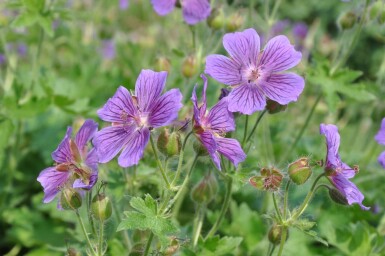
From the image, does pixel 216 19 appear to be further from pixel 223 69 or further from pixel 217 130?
pixel 217 130

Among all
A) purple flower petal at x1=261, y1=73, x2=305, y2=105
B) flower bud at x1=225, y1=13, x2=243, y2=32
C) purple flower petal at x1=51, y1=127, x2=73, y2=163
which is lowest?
purple flower petal at x1=51, y1=127, x2=73, y2=163

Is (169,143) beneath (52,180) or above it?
above

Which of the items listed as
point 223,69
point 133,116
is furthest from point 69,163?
A: point 223,69

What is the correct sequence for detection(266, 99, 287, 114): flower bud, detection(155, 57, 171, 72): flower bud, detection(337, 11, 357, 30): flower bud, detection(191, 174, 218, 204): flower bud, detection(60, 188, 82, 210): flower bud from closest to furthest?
detection(60, 188, 82, 210): flower bud, detection(266, 99, 287, 114): flower bud, detection(191, 174, 218, 204): flower bud, detection(155, 57, 171, 72): flower bud, detection(337, 11, 357, 30): flower bud

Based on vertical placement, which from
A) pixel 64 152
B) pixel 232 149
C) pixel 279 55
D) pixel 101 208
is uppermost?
pixel 279 55

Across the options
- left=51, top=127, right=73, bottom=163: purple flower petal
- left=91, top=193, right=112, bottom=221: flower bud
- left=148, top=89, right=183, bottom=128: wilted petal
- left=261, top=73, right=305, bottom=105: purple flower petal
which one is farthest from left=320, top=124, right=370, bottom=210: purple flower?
left=51, top=127, right=73, bottom=163: purple flower petal

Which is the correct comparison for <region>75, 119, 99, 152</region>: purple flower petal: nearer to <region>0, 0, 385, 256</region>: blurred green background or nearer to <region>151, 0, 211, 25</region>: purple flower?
<region>0, 0, 385, 256</region>: blurred green background

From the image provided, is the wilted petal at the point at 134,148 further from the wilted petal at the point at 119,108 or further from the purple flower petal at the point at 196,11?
the purple flower petal at the point at 196,11
